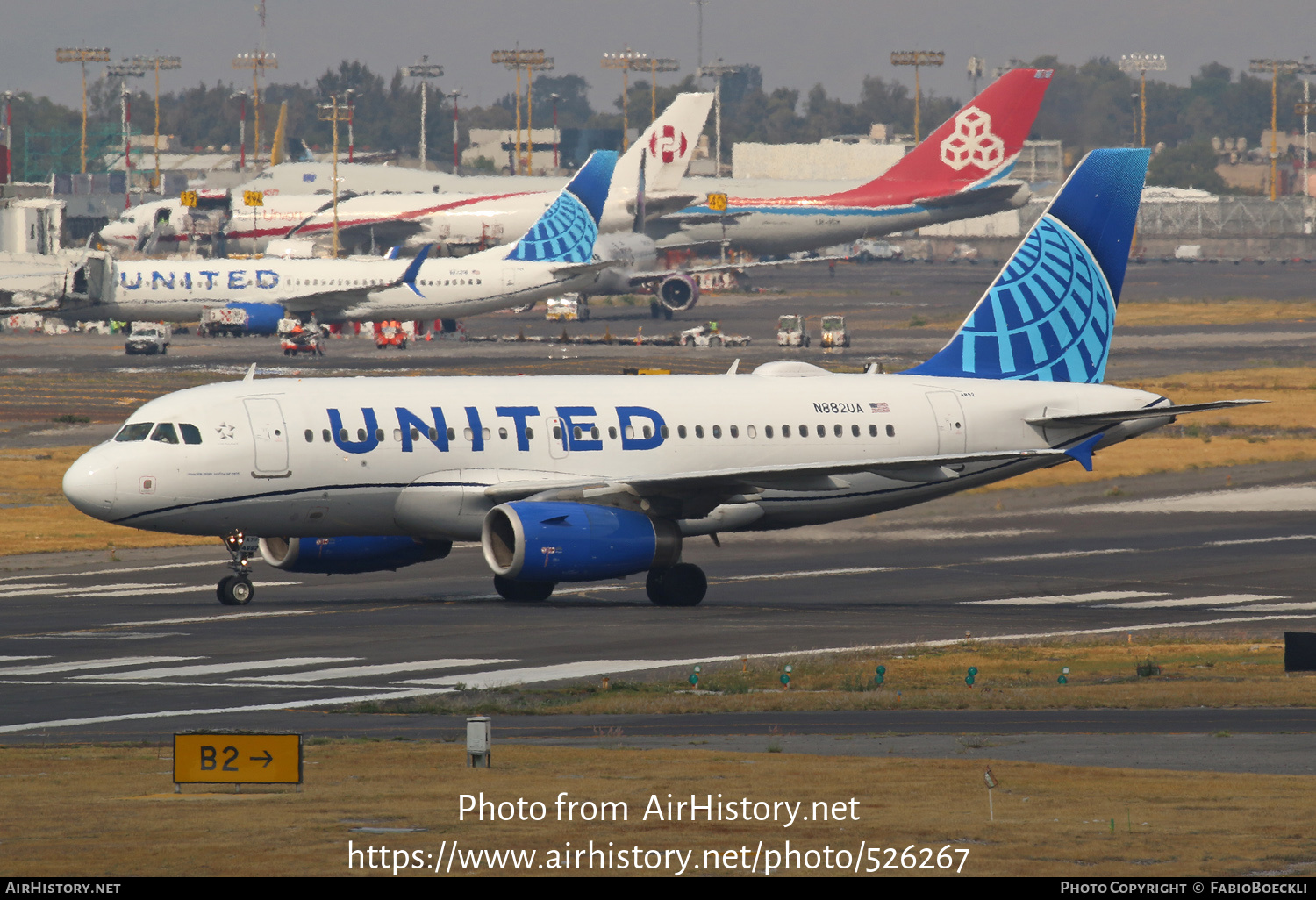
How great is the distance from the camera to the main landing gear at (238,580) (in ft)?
144

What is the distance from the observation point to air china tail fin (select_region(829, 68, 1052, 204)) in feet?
470

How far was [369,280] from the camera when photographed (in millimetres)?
131500

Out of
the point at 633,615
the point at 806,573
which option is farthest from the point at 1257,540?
the point at 633,615

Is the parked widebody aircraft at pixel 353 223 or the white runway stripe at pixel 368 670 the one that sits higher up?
the parked widebody aircraft at pixel 353 223

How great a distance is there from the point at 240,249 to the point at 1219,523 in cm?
13757

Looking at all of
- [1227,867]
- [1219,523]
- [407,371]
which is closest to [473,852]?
[1227,867]

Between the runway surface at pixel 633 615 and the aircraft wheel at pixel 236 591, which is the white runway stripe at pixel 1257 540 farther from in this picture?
the aircraft wheel at pixel 236 591

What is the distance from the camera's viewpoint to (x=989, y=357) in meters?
51.4

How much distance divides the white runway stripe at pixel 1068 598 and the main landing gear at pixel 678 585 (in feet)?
19.9

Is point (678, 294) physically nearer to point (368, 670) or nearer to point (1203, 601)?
point (1203, 601)

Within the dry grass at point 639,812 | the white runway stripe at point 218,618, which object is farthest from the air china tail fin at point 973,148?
the dry grass at point 639,812

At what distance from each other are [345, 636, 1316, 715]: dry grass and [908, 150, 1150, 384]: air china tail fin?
1458cm

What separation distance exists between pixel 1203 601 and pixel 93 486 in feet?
79.6
